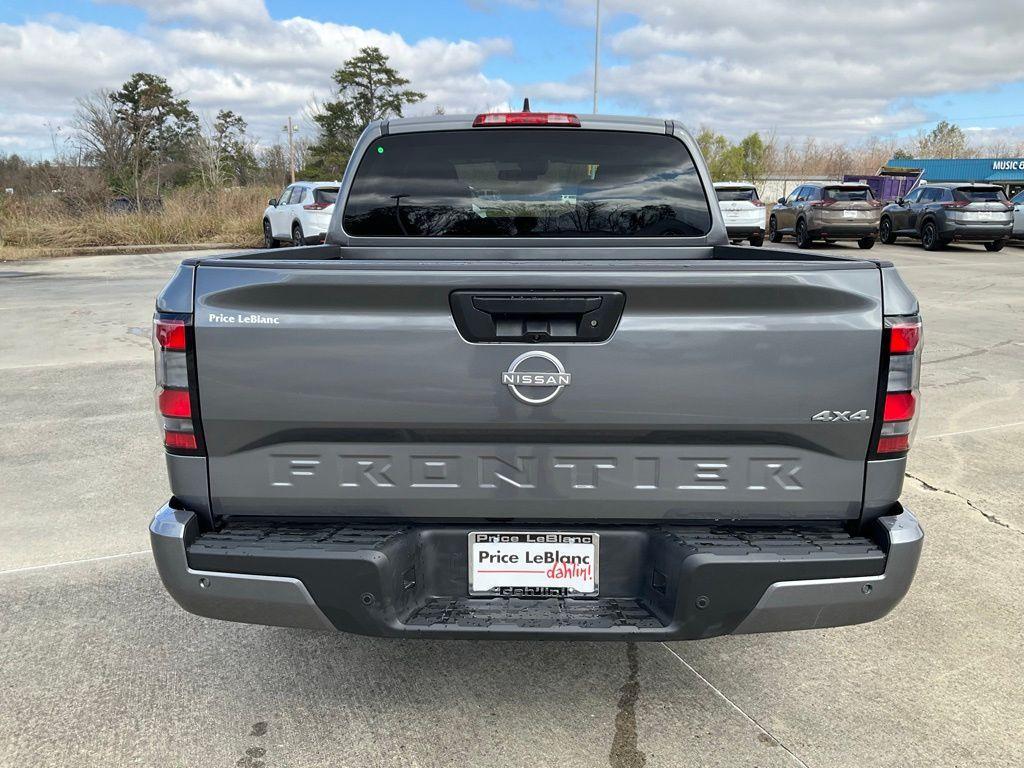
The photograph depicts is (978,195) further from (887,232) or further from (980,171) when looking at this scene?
(980,171)

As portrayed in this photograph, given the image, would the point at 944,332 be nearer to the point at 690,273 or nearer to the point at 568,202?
the point at 568,202

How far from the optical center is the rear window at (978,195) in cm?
2219

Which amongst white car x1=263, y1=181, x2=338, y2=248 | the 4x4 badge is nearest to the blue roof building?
white car x1=263, y1=181, x2=338, y2=248

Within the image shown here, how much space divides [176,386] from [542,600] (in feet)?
4.10

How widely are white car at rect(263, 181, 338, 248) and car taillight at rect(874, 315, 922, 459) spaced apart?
58.5 ft

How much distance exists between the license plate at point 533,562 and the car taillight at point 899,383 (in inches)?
35.5

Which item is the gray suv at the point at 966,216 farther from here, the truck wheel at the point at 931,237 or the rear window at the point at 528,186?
the rear window at the point at 528,186

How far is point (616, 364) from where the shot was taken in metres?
2.34

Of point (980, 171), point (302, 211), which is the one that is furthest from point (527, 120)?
point (980, 171)

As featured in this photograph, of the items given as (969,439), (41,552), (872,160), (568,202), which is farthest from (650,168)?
(872,160)

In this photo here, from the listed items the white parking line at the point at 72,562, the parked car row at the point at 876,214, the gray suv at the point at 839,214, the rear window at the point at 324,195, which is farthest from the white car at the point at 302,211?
the white parking line at the point at 72,562

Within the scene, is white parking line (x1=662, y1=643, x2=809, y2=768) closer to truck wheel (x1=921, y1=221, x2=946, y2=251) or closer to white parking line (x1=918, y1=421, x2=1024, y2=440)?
white parking line (x1=918, y1=421, x2=1024, y2=440)

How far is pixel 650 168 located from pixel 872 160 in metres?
73.2

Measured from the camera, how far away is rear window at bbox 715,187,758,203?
74.3ft
